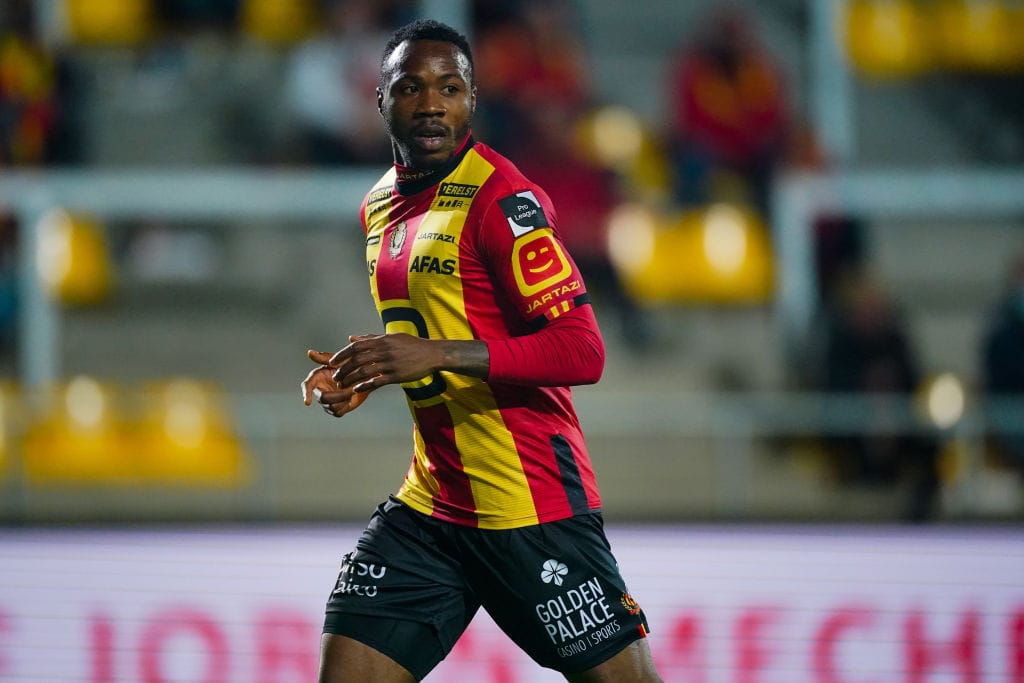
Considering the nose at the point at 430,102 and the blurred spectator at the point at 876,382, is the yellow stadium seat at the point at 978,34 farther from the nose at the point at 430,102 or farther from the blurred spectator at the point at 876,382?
the nose at the point at 430,102

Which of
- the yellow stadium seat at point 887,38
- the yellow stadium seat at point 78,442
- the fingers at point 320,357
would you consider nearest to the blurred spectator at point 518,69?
the yellow stadium seat at point 887,38

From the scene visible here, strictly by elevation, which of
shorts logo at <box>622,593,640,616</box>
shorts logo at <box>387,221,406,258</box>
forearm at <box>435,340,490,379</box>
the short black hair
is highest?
the short black hair

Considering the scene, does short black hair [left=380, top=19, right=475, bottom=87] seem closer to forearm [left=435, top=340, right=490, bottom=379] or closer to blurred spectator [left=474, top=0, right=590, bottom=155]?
forearm [left=435, top=340, right=490, bottom=379]

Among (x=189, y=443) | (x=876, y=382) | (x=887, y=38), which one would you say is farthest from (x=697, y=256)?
(x=189, y=443)

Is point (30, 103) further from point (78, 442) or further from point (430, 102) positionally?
point (430, 102)

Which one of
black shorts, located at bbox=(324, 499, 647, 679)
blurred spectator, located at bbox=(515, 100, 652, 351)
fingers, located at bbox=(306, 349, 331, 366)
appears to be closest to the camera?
fingers, located at bbox=(306, 349, 331, 366)

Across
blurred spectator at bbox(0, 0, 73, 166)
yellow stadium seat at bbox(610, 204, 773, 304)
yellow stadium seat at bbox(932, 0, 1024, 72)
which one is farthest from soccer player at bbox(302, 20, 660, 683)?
yellow stadium seat at bbox(932, 0, 1024, 72)

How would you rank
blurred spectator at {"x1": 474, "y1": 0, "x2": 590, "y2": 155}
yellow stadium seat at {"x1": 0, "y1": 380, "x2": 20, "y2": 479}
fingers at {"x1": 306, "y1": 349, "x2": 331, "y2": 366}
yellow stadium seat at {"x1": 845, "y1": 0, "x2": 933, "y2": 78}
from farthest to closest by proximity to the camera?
yellow stadium seat at {"x1": 845, "y1": 0, "x2": 933, "y2": 78}
blurred spectator at {"x1": 474, "y1": 0, "x2": 590, "y2": 155}
yellow stadium seat at {"x1": 0, "y1": 380, "x2": 20, "y2": 479}
fingers at {"x1": 306, "y1": 349, "x2": 331, "y2": 366}

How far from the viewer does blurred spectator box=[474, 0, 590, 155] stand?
29.7 feet

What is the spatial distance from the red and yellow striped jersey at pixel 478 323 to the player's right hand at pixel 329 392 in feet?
0.85

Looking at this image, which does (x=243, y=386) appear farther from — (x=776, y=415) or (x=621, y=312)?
(x=776, y=415)

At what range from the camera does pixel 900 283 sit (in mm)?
9367

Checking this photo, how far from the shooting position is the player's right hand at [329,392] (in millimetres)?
2738

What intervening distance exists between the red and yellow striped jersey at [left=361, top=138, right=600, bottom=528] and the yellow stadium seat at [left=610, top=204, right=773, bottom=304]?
615 cm
